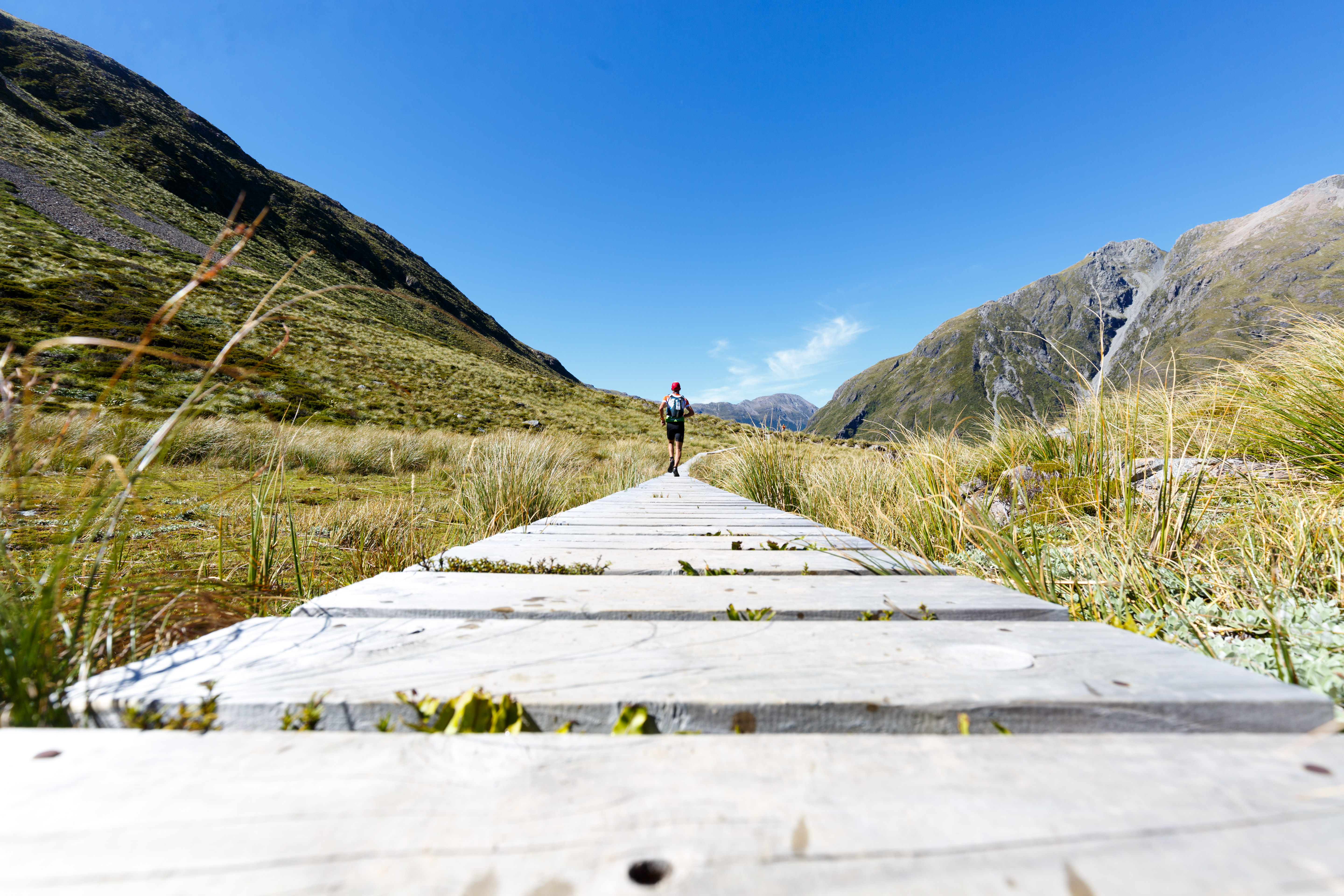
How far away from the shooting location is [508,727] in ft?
2.11

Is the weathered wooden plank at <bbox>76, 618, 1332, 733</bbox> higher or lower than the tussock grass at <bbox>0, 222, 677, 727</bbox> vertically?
lower

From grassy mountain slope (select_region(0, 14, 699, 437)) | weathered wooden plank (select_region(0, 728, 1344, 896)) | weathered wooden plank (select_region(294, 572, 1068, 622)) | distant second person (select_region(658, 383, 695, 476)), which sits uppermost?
grassy mountain slope (select_region(0, 14, 699, 437))

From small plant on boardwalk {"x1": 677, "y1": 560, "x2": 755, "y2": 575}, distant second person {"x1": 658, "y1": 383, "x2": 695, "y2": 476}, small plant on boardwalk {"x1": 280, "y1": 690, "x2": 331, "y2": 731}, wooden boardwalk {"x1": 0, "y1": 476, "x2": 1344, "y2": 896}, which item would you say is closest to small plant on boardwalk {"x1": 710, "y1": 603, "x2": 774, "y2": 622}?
wooden boardwalk {"x1": 0, "y1": 476, "x2": 1344, "y2": 896}

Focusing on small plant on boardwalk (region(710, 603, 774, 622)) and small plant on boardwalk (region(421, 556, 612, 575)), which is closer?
small plant on boardwalk (region(710, 603, 774, 622))

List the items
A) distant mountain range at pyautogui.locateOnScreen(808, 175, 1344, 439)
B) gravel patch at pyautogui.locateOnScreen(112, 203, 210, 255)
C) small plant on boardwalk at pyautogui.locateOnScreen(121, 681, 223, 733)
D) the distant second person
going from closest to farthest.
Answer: small plant on boardwalk at pyautogui.locateOnScreen(121, 681, 223, 733)
distant mountain range at pyautogui.locateOnScreen(808, 175, 1344, 439)
the distant second person
gravel patch at pyautogui.locateOnScreen(112, 203, 210, 255)

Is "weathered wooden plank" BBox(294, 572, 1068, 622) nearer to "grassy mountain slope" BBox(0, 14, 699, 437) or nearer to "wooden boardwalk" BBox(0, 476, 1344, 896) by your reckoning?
"wooden boardwalk" BBox(0, 476, 1344, 896)

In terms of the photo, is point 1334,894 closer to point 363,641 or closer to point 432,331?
point 363,641

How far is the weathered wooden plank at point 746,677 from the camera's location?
0.64 m

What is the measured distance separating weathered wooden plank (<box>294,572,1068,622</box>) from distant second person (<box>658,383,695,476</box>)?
21.0ft

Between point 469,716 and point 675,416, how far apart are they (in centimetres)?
754

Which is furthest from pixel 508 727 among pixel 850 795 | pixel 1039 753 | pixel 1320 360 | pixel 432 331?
pixel 432 331

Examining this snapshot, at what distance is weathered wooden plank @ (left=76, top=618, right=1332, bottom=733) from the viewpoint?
64 cm

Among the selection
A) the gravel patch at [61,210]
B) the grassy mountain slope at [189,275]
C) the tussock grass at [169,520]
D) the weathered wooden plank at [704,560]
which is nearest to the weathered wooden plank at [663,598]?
the weathered wooden plank at [704,560]

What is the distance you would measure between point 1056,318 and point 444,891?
441 feet
